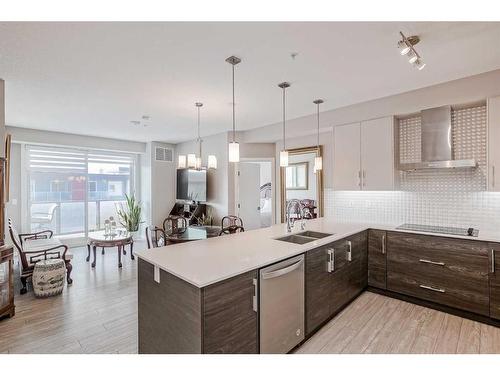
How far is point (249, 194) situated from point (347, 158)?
2.74m

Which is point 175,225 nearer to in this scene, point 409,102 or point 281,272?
point 281,272

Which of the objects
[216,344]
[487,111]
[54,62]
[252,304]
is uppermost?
[54,62]

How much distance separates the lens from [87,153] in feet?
20.9

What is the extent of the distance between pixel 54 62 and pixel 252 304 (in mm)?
2763

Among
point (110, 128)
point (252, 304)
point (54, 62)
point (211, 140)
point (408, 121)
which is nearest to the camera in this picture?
point (252, 304)

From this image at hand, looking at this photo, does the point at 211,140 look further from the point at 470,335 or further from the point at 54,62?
the point at 470,335

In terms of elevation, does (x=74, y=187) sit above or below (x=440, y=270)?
above

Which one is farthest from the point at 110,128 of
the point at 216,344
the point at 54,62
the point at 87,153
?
the point at 216,344

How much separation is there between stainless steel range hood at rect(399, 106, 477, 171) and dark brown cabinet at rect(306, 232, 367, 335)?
3.84 ft

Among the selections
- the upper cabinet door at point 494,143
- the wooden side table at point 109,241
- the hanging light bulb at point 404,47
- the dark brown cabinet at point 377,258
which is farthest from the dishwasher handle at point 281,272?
the wooden side table at point 109,241

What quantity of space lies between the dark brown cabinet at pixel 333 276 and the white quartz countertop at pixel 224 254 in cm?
13

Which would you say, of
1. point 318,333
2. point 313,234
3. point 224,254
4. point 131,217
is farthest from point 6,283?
point 131,217

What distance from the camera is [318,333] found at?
2.45 metres
